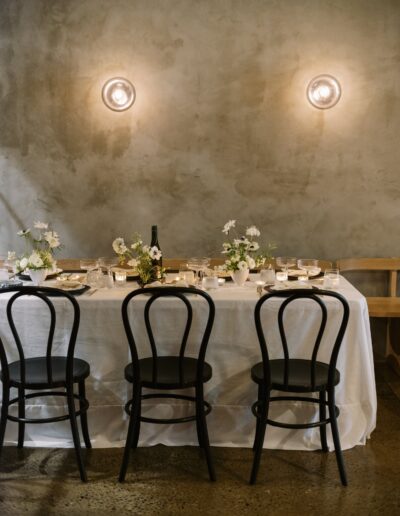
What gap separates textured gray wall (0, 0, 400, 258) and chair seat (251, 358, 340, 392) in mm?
1815

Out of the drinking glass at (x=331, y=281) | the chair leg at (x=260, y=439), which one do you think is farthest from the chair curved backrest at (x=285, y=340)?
the drinking glass at (x=331, y=281)

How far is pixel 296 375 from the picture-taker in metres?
2.75

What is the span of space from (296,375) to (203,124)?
8.06ft

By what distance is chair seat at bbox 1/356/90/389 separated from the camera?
2689 millimetres

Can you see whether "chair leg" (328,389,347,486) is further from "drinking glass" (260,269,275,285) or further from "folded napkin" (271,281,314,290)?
"drinking glass" (260,269,275,285)

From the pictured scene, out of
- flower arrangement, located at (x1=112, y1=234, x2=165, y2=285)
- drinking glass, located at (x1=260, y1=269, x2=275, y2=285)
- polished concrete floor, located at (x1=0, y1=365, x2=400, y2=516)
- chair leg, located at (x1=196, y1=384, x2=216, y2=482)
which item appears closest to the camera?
polished concrete floor, located at (x1=0, y1=365, x2=400, y2=516)

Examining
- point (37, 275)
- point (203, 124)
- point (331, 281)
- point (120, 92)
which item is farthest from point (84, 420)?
point (120, 92)

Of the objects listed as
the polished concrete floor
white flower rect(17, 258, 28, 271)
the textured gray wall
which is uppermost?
the textured gray wall

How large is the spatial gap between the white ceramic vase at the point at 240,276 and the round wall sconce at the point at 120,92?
1.92m

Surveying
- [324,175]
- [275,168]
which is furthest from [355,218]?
[275,168]

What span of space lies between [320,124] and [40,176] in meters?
2.33

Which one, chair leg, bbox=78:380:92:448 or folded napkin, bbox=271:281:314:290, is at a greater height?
folded napkin, bbox=271:281:314:290

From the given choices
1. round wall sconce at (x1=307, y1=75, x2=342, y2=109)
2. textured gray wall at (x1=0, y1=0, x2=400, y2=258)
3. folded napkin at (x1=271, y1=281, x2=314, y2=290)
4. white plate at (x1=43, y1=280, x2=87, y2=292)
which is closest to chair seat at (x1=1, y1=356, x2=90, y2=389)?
white plate at (x1=43, y1=280, x2=87, y2=292)

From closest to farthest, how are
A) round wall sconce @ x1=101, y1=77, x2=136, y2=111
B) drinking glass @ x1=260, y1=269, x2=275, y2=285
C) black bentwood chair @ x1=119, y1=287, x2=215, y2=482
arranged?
black bentwood chair @ x1=119, y1=287, x2=215, y2=482 < drinking glass @ x1=260, y1=269, x2=275, y2=285 < round wall sconce @ x1=101, y1=77, x2=136, y2=111
